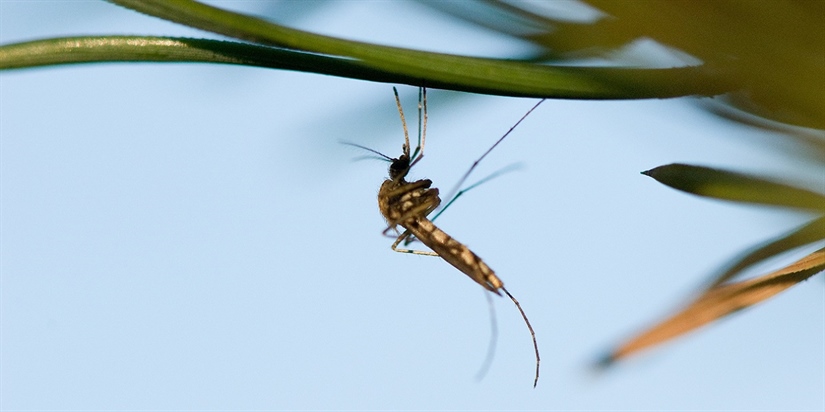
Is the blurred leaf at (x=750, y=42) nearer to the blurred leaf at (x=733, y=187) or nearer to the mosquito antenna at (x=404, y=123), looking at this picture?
the blurred leaf at (x=733, y=187)

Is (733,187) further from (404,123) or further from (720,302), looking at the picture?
(404,123)

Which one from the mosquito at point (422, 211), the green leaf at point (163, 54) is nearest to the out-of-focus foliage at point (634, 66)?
the green leaf at point (163, 54)

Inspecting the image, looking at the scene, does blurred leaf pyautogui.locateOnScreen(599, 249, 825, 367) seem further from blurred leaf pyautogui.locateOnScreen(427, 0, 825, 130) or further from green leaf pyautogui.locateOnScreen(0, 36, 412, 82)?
green leaf pyautogui.locateOnScreen(0, 36, 412, 82)

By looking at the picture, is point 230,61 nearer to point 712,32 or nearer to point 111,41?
point 111,41

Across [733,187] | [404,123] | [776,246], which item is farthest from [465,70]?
[404,123]

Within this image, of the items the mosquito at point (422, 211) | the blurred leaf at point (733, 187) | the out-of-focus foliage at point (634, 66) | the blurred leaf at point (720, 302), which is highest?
the mosquito at point (422, 211)
